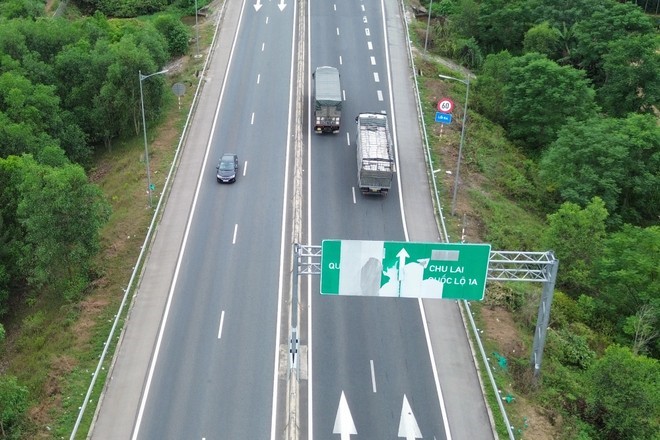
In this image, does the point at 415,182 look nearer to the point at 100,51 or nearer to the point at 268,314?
the point at 268,314

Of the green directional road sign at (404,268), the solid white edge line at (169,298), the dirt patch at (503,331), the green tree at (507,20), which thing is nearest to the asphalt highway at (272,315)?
the solid white edge line at (169,298)

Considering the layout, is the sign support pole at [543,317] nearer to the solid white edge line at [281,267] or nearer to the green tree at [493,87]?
the solid white edge line at [281,267]

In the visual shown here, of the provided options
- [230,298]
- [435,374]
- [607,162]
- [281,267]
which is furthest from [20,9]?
[435,374]

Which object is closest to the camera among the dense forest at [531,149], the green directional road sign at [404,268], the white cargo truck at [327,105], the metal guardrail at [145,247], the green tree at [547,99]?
the metal guardrail at [145,247]

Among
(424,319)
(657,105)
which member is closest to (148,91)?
(424,319)

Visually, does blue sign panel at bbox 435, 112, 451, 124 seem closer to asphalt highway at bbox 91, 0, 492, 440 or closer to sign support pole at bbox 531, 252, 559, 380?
asphalt highway at bbox 91, 0, 492, 440

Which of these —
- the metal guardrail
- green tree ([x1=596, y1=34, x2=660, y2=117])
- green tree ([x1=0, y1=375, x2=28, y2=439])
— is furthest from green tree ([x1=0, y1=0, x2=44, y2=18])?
green tree ([x1=596, y1=34, x2=660, y2=117])
